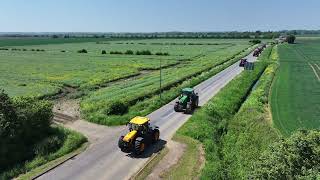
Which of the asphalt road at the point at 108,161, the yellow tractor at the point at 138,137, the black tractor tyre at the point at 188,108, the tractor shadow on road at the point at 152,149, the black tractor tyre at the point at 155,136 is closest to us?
the asphalt road at the point at 108,161

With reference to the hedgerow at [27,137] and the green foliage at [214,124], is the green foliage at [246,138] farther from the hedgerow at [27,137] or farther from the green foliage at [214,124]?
the hedgerow at [27,137]

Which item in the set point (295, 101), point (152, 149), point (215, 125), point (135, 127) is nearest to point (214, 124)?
point (215, 125)

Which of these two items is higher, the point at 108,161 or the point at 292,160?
the point at 292,160

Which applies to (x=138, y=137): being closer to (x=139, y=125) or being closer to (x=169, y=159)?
(x=139, y=125)

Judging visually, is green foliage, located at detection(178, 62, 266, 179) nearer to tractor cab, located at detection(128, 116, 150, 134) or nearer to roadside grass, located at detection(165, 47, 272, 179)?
roadside grass, located at detection(165, 47, 272, 179)

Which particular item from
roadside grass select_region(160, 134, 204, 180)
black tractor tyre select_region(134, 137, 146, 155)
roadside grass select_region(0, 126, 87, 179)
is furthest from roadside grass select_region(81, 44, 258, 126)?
roadside grass select_region(160, 134, 204, 180)

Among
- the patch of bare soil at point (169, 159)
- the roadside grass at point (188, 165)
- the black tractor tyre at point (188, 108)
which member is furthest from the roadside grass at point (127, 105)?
the roadside grass at point (188, 165)

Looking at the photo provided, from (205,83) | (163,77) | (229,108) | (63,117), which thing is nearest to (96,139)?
(63,117)
